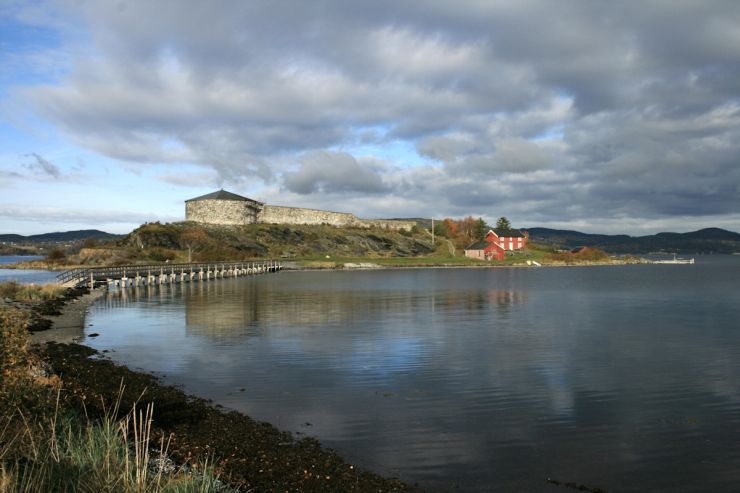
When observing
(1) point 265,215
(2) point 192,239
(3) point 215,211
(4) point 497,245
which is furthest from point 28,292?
(4) point 497,245

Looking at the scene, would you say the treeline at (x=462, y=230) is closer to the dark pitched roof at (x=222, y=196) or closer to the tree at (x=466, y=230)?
the tree at (x=466, y=230)

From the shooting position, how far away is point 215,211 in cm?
12250

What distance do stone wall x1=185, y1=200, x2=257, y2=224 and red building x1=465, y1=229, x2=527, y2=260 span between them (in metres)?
57.1

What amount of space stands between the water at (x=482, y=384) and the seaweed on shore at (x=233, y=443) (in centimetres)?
69

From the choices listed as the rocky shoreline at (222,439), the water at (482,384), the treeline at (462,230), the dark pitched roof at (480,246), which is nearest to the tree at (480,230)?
the treeline at (462,230)

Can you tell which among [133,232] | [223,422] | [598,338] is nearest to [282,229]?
[133,232]

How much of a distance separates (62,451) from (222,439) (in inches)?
130

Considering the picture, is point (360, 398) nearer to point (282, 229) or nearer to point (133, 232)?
point (133, 232)

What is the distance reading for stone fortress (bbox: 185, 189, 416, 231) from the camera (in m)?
123

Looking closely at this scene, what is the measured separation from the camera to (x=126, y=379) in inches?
596

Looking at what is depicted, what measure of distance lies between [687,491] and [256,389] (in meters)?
10.3

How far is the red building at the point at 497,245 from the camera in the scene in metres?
134

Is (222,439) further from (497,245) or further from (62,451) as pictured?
(497,245)

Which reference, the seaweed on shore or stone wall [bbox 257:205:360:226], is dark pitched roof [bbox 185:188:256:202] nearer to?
stone wall [bbox 257:205:360:226]
